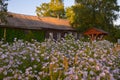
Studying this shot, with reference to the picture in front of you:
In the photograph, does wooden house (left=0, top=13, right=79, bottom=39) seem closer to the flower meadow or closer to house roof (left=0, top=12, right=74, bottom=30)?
house roof (left=0, top=12, right=74, bottom=30)

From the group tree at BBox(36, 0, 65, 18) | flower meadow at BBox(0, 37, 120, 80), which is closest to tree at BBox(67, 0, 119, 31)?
tree at BBox(36, 0, 65, 18)

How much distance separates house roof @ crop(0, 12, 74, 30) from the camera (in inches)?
1454

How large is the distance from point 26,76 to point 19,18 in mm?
34067

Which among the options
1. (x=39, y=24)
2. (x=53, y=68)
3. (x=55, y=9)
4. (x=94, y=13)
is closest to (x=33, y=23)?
(x=39, y=24)

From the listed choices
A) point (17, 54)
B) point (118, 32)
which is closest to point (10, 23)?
point (118, 32)

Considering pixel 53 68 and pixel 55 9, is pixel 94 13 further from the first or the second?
pixel 53 68

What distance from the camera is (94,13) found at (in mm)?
48750

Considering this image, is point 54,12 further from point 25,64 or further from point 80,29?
point 25,64

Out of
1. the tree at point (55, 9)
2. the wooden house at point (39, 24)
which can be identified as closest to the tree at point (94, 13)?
the wooden house at point (39, 24)

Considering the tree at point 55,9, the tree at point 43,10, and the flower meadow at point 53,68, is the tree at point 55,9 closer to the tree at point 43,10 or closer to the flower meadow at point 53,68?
the tree at point 43,10

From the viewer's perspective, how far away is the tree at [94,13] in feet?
156

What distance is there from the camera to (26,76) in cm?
602

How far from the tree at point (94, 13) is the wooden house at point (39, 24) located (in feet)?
6.18

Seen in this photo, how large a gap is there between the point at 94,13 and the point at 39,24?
11.4 meters
